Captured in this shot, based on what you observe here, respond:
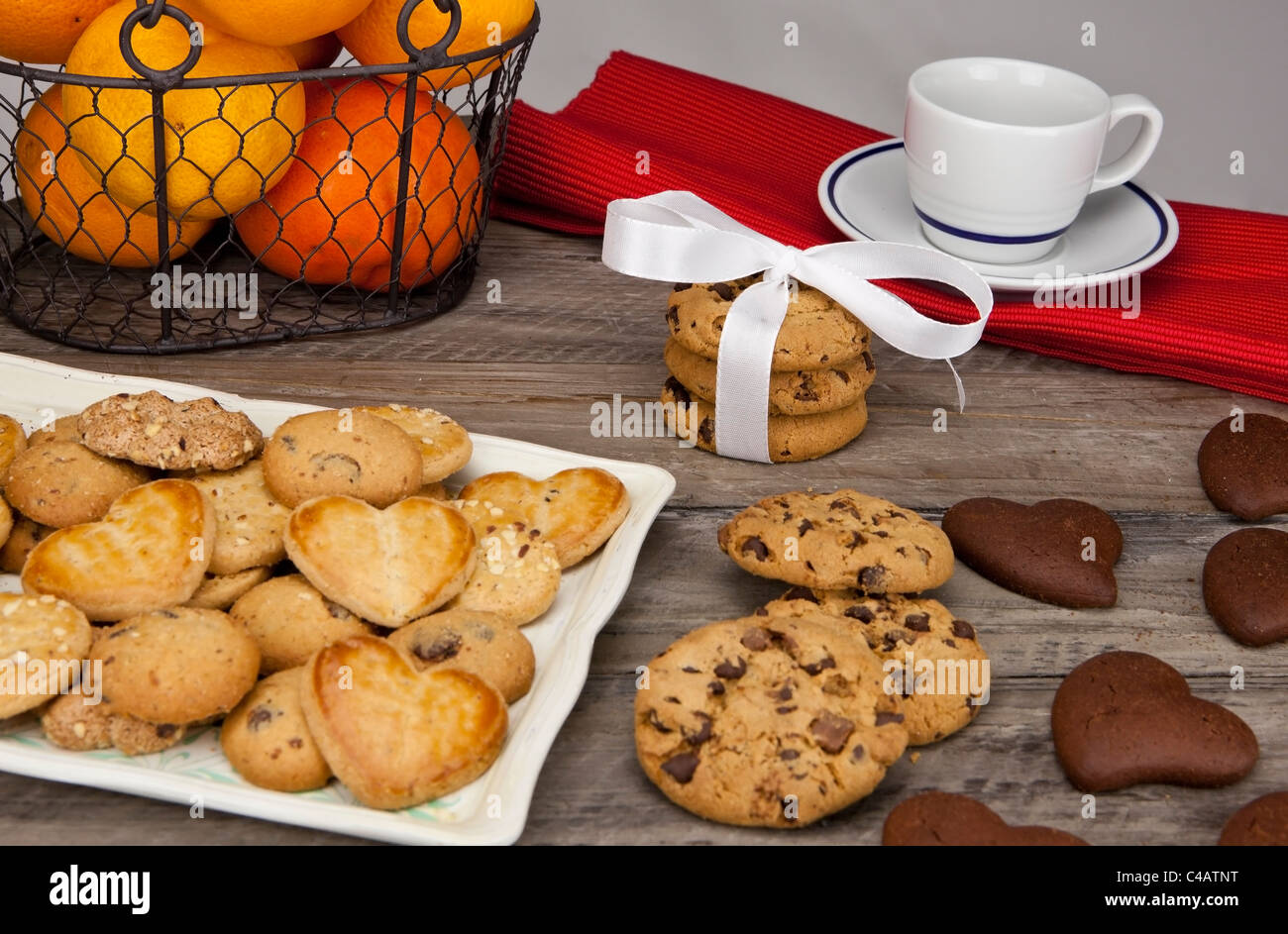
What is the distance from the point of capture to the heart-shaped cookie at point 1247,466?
1152 millimetres

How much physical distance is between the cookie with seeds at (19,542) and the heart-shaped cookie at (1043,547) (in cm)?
69

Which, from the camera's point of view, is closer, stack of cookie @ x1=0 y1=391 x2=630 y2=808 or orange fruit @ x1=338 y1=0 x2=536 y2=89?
stack of cookie @ x1=0 y1=391 x2=630 y2=808

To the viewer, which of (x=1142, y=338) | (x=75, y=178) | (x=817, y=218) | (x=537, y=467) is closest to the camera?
(x=537, y=467)

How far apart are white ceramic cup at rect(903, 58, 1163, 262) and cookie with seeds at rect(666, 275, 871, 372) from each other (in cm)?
24

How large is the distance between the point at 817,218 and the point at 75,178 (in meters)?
0.78

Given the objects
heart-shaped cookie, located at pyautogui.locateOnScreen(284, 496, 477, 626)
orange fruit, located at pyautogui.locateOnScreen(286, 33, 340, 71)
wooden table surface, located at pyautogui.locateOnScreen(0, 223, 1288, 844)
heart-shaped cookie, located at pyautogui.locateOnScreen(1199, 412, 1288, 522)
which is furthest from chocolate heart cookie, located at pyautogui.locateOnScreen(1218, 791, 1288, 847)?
orange fruit, located at pyautogui.locateOnScreen(286, 33, 340, 71)

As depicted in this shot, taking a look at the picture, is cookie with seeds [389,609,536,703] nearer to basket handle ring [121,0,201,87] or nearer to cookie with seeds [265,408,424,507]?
cookie with seeds [265,408,424,507]

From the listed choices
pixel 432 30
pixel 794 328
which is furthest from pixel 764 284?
pixel 432 30

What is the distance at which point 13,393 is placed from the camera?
3.75 feet

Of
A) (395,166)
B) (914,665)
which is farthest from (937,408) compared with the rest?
(395,166)

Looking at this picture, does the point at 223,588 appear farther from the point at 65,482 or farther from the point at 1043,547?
the point at 1043,547

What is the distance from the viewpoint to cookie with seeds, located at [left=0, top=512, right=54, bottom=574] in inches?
37.4

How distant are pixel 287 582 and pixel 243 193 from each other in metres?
0.47
